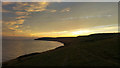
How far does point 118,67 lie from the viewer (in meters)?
17.7

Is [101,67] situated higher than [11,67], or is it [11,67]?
[101,67]

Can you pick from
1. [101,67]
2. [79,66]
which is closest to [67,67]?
[79,66]

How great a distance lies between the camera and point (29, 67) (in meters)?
22.0

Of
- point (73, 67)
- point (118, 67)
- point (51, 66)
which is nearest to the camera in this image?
point (118, 67)

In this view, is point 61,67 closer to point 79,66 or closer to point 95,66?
point 79,66

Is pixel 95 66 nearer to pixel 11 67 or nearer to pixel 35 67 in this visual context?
pixel 35 67

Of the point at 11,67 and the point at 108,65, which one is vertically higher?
the point at 108,65

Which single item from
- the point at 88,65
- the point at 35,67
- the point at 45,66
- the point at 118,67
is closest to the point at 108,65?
the point at 118,67

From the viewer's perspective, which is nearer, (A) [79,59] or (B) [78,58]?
(A) [79,59]

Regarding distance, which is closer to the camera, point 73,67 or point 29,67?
point 73,67

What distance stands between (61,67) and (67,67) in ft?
4.17

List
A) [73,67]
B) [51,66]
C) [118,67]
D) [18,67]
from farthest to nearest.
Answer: [18,67], [51,66], [73,67], [118,67]

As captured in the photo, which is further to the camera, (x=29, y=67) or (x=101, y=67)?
(x=29, y=67)

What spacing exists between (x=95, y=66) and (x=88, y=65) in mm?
1376
